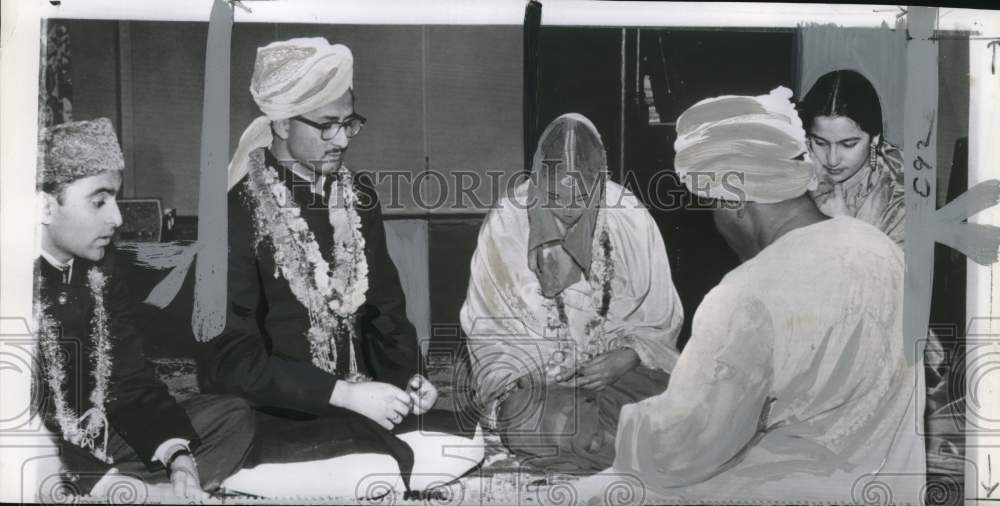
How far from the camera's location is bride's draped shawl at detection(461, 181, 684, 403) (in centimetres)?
527

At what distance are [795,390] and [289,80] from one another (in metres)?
3.15

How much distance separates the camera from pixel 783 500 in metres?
5.33

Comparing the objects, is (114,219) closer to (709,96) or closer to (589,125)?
(589,125)

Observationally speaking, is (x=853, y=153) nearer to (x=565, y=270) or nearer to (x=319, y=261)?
(x=565, y=270)

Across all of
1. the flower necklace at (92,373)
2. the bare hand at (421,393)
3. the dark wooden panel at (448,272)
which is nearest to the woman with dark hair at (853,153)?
the dark wooden panel at (448,272)

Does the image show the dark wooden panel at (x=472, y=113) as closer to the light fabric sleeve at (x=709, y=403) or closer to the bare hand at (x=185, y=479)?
the light fabric sleeve at (x=709, y=403)

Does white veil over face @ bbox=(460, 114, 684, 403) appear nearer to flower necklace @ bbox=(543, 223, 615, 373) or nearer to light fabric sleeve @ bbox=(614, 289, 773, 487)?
flower necklace @ bbox=(543, 223, 615, 373)

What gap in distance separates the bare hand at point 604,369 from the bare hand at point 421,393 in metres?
0.78

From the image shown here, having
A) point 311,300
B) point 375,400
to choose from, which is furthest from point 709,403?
point 311,300

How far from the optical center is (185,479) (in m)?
5.20

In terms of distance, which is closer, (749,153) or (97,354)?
(97,354)

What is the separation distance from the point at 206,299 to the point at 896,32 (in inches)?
156

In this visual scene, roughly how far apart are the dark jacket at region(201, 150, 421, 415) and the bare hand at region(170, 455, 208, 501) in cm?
42

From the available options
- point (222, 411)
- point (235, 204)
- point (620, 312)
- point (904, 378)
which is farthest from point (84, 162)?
point (904, 378)
